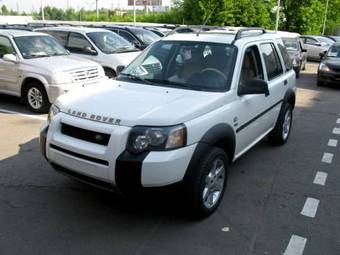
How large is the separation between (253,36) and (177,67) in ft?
4.26

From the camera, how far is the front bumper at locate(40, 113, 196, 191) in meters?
3.44

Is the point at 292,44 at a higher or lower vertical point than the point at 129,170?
higher

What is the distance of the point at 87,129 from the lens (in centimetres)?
370

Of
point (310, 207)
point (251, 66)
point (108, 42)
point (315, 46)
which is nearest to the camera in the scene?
point (310, 207)

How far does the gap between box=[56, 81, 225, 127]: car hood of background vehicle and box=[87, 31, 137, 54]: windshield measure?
652cm

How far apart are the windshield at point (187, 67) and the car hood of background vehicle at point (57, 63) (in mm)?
3752

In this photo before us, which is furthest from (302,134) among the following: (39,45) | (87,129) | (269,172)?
(39,45)

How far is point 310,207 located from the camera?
446 centimetres

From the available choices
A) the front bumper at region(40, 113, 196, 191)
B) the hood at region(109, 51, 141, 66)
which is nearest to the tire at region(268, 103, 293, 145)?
the front bumper at region(40, 113, 196, 191)

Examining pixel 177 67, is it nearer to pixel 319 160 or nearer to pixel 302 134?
pixel 319 160

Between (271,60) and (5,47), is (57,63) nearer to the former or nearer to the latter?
(5,47)

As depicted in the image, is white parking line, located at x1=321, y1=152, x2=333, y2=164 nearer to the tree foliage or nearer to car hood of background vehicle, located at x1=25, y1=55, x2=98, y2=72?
car hood of background vehicle, located at x1=25, y1=55, x2=98, y2=72

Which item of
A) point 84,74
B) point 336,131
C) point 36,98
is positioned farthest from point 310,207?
point 36,98

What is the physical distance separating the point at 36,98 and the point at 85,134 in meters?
5.24
